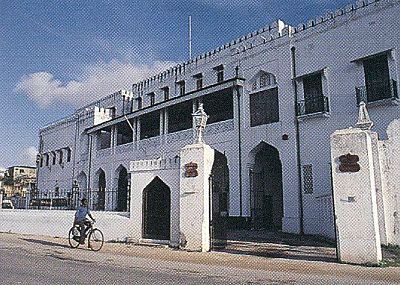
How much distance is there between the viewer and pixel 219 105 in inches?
955

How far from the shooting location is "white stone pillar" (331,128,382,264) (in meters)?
9.83

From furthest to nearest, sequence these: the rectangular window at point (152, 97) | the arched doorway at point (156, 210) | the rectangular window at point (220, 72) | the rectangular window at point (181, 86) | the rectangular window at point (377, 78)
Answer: the rectangular window at point (152, 97)
the rectangular window at point (181, 86)
the rectangular window at point (220, 72)
the rectangular window at point (377, 78)
the arched doorway at point (156, 210)

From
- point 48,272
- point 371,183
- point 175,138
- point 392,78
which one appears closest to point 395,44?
point 392,78

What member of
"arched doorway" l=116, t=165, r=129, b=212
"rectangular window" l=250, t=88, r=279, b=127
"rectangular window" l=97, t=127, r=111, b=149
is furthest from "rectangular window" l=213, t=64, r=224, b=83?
"rectangular window" l=97, t=127, r=111, b=149

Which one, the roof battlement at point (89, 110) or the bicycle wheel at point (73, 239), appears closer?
the bicycle wheel at point (73, 239)

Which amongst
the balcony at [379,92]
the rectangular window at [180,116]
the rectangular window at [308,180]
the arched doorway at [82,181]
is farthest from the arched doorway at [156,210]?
the arched doorway at [82,181]

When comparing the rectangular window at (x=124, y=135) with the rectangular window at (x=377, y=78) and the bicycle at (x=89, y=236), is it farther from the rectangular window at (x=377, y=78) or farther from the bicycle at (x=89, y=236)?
the rectangular window at (x=377, y=78)

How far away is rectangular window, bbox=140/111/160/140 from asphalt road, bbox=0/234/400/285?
16.2 m

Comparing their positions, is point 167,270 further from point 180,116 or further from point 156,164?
point 180,116

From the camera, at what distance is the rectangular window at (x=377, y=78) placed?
16000 mm

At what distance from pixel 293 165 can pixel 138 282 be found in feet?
41.8

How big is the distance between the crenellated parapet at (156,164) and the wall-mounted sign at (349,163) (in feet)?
17.6

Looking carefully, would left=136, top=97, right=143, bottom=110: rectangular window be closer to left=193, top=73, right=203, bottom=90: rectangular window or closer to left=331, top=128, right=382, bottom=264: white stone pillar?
left=193, top=73, right=203, bottom=90: rectangular window

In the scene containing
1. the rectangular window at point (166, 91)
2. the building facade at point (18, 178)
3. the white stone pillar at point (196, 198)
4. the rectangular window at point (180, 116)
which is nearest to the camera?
the white stone pillar at point (196, 198)
